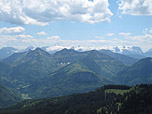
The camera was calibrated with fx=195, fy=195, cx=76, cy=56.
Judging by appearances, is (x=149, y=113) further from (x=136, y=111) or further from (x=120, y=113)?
(x=120, y=113)

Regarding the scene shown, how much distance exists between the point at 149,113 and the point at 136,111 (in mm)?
14375

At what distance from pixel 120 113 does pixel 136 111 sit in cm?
1616

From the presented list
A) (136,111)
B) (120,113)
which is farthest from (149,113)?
(120,113)

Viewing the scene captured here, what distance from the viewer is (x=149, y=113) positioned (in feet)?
609

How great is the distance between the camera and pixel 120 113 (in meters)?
197

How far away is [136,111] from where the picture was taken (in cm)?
19675

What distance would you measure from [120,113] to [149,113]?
90.9ft
